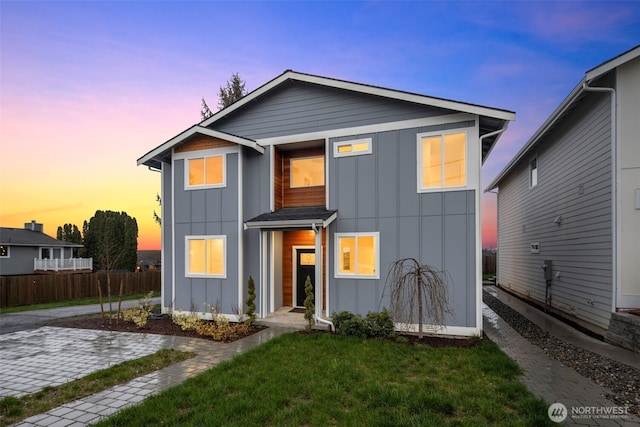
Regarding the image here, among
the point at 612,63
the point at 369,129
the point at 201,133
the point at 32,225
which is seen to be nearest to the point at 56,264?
the point at 32,225

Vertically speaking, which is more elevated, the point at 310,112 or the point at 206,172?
the point at 310,112

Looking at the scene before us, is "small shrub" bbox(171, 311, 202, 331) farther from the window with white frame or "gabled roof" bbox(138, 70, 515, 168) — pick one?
"gabled roof" bbox(138, 70, 515, 168)

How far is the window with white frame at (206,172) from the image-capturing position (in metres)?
9.54

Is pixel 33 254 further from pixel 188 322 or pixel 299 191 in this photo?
pixel 299 191

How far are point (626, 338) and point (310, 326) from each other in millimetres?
6667

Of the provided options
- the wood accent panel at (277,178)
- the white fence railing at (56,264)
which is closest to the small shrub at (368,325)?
the wood accent panel at (277,178)

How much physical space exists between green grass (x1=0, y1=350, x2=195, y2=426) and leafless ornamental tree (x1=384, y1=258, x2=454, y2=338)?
15.7 ft

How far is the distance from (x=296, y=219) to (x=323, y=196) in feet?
5.38

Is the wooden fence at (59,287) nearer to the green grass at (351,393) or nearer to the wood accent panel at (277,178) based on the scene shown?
the wood accent panel at (277,178)

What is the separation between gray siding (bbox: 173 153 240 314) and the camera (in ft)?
30.1

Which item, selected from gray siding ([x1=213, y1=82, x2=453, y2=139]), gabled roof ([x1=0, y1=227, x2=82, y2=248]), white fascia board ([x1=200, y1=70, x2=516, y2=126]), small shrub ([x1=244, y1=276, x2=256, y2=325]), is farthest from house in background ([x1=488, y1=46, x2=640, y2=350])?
gabled roof ([x1=0, y1=227, x2=82, y2=248])

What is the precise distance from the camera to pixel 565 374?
16.6 ft

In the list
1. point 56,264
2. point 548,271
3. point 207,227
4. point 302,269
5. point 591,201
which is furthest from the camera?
point 56,264

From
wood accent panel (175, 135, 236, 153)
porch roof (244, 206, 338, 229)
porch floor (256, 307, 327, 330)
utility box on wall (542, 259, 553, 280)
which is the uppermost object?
wood accent panel (175, 135, 236, 153)
